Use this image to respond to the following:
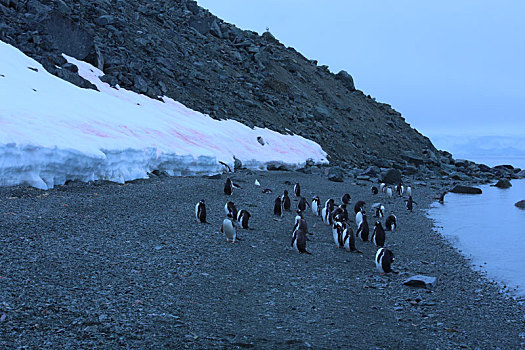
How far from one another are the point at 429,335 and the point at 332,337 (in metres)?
1.46

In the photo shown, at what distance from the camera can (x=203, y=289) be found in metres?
6.84

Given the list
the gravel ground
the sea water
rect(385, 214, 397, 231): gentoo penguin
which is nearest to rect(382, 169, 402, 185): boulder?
A: the sea water

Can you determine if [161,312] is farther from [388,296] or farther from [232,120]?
[232,120]

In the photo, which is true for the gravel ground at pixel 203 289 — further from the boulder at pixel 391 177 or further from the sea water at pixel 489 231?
the boulder at pixel 391 177

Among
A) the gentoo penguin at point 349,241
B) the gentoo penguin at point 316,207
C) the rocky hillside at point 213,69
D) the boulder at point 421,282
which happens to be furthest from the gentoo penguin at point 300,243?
the rocky hillside at point 213,69

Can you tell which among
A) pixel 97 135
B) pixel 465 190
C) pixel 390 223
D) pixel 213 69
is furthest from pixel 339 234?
pixel 213 69

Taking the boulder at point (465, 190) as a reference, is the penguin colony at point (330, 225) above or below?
below

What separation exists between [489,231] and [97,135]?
14677 mm

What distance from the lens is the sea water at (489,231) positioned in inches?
460

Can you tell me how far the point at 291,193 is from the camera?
20.6 m

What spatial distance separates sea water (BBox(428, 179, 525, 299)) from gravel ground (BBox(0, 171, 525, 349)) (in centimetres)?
92

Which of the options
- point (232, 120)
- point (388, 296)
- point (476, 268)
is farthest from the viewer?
point (232, 120)

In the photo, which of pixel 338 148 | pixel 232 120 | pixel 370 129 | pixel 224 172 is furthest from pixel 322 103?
pixel 224 172

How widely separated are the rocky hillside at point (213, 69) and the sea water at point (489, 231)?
45.1ft
